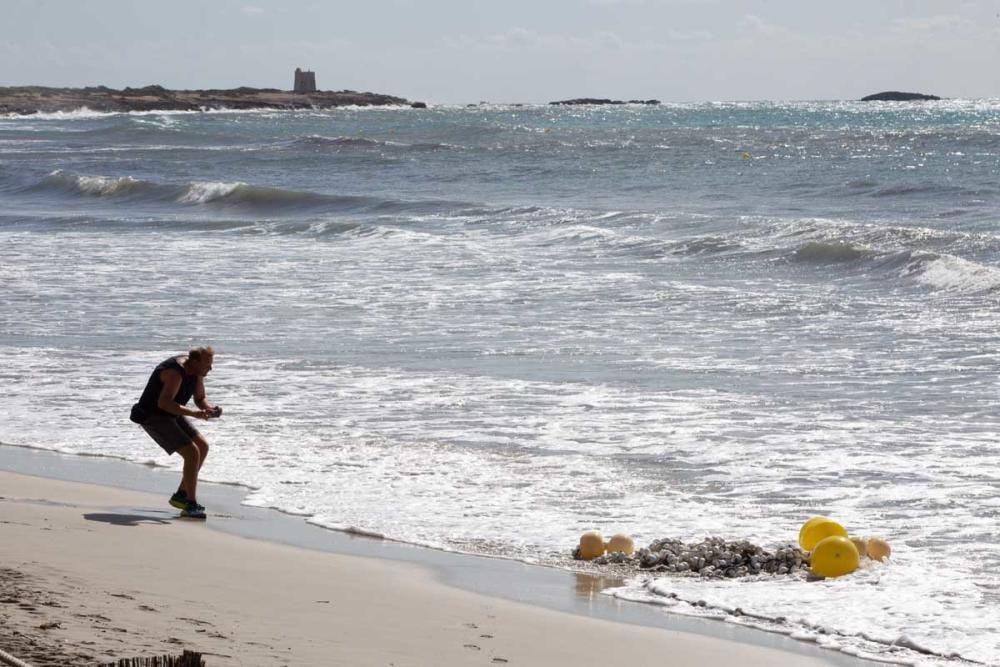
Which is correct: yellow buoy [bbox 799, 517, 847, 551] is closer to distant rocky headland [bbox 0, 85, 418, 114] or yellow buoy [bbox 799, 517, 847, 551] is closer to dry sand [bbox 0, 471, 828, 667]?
dry sand [bbox 0, 471, 828, 667]

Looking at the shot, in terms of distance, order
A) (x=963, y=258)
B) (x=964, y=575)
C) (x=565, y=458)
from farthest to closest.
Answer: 1. (x=963, y=258)
2. (x=565, y=458)
3. (x=964, y=575)

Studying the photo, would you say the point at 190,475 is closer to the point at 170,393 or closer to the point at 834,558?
the point at 170,393

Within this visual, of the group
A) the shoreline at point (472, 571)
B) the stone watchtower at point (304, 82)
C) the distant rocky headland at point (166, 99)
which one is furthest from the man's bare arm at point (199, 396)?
the stone watchtower at point (304, 82)

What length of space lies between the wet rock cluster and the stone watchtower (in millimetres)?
177008

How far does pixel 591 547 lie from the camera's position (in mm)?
7535

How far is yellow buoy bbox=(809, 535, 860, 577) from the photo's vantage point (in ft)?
23.2

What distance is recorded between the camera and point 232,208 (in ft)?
111

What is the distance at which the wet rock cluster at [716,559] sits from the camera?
7215mm

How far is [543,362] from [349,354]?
1.96 meters

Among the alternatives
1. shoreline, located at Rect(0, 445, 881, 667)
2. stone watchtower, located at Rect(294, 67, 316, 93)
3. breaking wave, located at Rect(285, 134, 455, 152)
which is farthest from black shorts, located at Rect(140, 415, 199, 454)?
stone watchtower, located at Rect(294, 67, 316, 93)

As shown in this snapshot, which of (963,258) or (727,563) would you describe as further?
(963,258)

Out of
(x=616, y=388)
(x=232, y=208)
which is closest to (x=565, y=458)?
(x=616, y=388)

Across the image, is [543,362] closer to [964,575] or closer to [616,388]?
[616,388]

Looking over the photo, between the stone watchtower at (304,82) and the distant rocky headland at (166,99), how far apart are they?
3.58m
